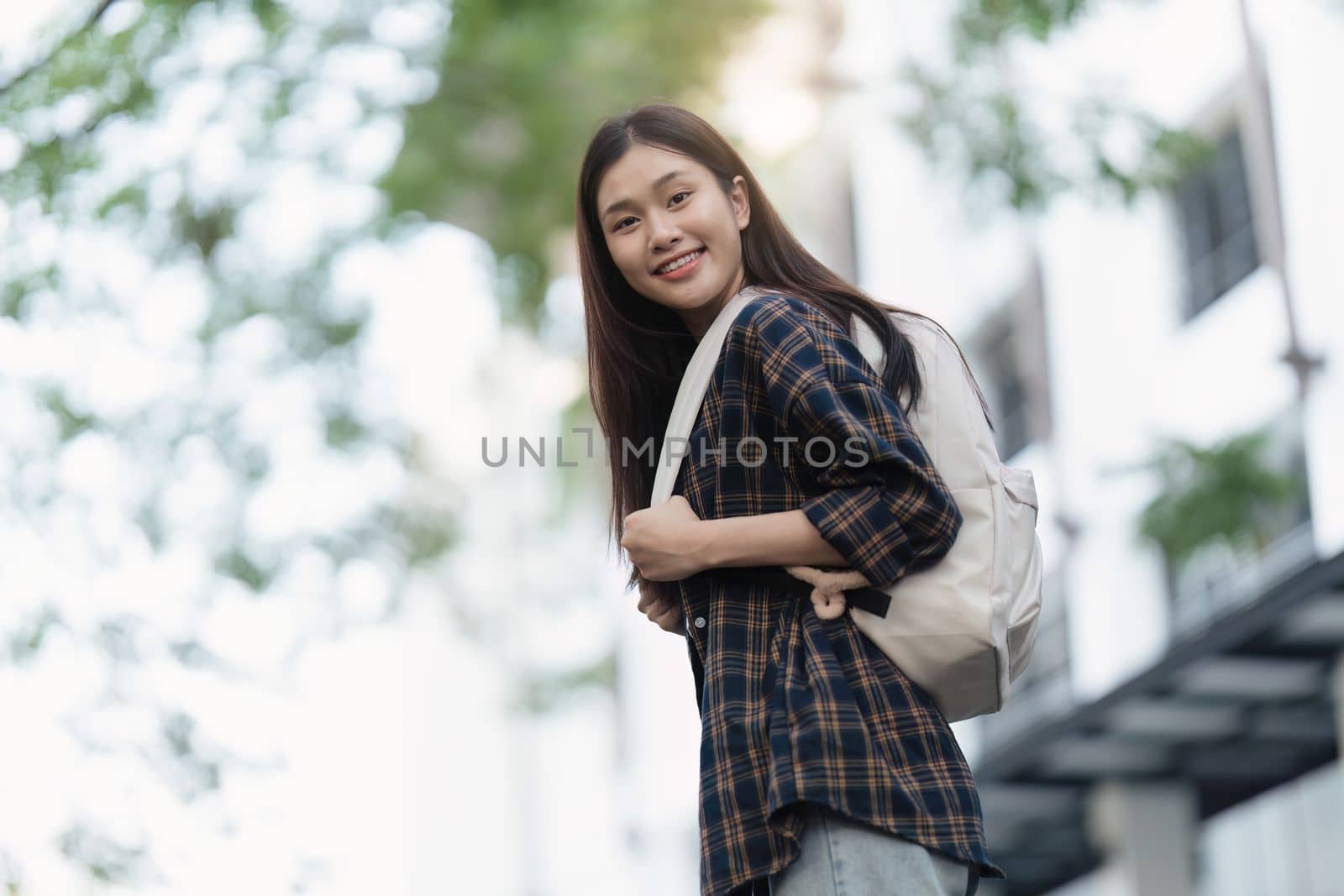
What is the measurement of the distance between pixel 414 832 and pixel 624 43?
817 inches

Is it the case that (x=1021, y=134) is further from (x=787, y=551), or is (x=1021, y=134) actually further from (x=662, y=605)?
(x=787, y=551)

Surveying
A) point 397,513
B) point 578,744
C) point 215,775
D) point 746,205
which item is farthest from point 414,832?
point 746,205

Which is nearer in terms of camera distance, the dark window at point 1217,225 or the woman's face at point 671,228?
the woman's face at point 671,228

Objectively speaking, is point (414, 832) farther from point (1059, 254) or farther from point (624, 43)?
point (624, 43)

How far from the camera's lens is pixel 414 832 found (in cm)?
2822

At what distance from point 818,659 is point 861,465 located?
0.23 metres

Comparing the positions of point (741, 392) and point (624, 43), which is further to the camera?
point (624, 43)

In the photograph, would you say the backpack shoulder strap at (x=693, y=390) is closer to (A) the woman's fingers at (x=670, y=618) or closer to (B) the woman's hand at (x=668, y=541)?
(B) the woman's hand at (x=668, y=541)

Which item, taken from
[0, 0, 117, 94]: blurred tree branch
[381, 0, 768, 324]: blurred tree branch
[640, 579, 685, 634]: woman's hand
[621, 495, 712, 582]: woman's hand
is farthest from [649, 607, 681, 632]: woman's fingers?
[381, 0, 768, 324]: blurred tree branch

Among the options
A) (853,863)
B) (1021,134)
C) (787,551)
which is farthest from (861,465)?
(1021,134)

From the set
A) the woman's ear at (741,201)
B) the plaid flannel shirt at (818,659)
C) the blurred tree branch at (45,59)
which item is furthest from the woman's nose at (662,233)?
the blurred tree branch at (45,59)

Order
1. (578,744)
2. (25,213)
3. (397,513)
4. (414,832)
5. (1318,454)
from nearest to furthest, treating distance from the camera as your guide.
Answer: (25,213) → (1318,454) → (397,513) → (578,744) → (414,832)

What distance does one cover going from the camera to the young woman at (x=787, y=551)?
1885 mm

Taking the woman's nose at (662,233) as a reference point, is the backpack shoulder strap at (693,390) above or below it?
below
